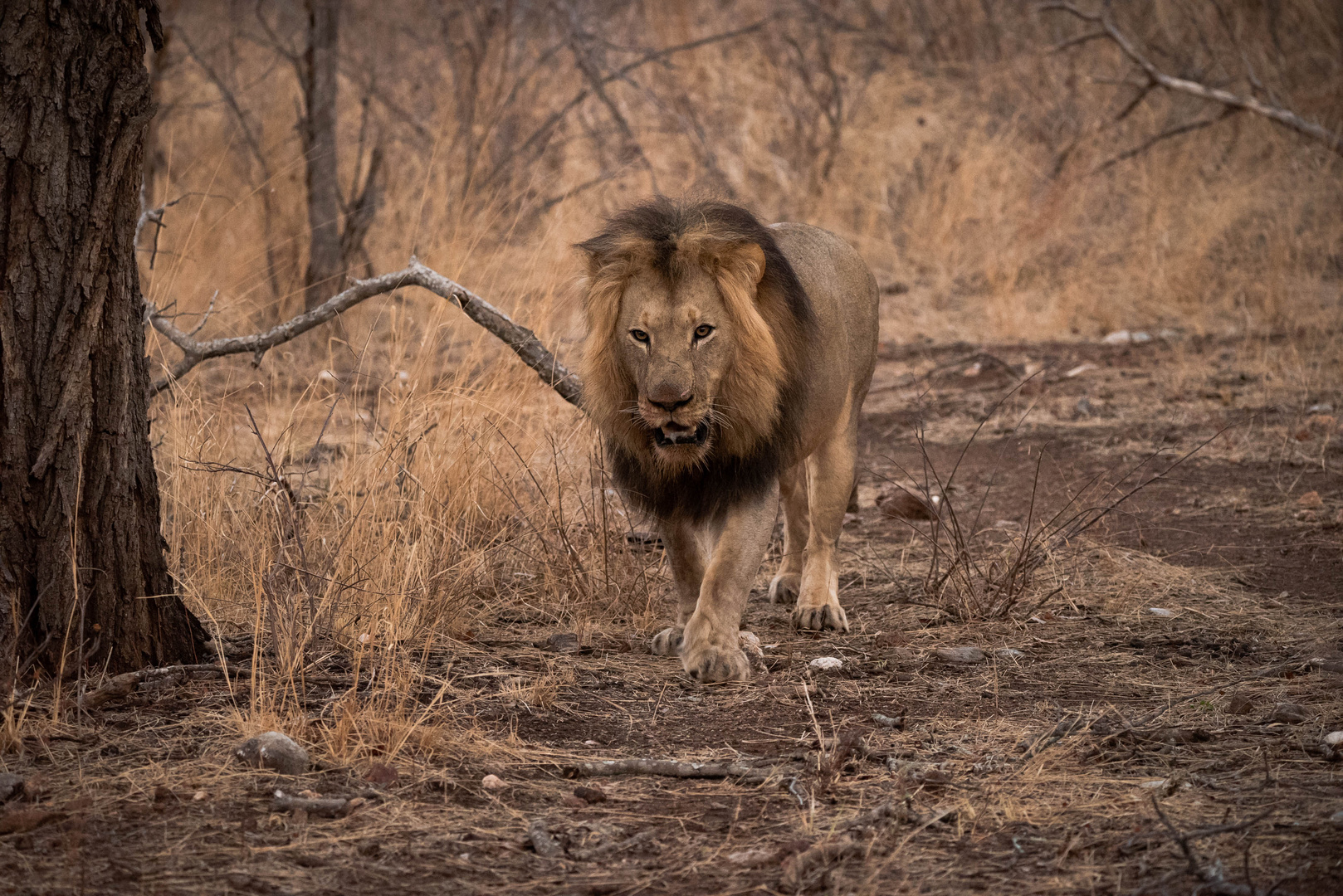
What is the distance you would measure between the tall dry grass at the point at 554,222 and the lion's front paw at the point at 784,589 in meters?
0.51

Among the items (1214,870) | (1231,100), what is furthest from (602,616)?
(1231,100)

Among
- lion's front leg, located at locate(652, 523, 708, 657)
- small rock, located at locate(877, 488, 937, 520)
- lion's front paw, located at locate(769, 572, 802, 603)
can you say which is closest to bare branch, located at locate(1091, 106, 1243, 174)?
small rock, located at locate(877, 488, 937, 520)

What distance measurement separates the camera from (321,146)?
7.77m

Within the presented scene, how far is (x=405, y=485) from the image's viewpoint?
13.5 feet

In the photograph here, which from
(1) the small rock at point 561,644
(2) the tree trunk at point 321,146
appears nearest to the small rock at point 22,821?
(1) the small rock at point 561,644

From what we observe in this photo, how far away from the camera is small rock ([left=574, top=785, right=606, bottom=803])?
2.56m

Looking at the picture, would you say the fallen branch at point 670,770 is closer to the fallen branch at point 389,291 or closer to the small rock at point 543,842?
the small rock at point 543,842

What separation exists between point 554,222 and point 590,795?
14.5ft

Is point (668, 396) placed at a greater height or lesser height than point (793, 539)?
greater

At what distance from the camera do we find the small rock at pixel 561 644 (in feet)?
12.2

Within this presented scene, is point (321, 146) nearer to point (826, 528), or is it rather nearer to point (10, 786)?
point (826, 528)

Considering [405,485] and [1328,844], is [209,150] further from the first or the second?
[1328,844]

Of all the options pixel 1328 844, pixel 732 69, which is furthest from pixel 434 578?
pixel 732 69

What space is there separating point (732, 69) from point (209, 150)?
5.70m
